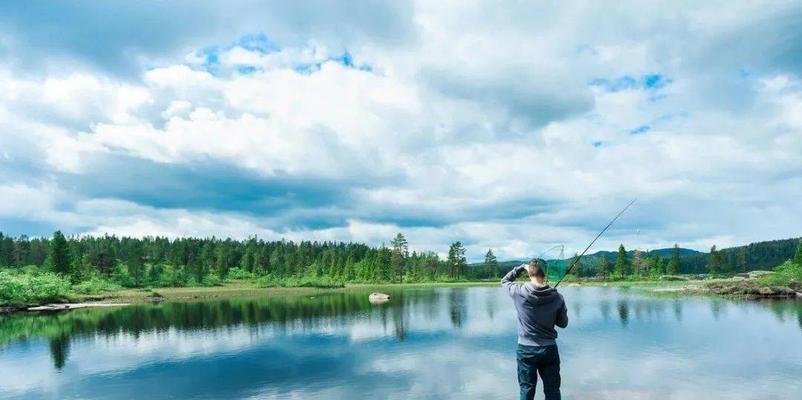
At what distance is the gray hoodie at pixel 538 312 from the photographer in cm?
862

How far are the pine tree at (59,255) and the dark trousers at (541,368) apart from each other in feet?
430

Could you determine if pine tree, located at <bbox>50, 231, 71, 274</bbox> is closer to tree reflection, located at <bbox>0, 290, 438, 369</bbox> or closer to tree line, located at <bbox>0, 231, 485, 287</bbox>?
tree line, located at <bbox>0, 231, 485, 287</bbox>

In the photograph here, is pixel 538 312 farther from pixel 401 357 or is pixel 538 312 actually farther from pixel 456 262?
pixel 456 262

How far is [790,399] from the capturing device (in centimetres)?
1975

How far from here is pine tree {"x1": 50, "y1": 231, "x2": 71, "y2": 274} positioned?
11450 cm

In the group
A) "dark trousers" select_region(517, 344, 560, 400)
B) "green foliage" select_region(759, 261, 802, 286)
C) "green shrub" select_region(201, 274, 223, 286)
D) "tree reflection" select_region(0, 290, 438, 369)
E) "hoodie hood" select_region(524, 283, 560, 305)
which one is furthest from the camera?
"green shrub" select_region(201, 274, 223, 286)

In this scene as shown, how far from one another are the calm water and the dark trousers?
13.5 m

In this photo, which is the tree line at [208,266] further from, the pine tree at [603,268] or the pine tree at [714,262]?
the pine tree at [714,262]

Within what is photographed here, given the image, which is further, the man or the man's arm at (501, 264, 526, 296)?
the man's arm at (501, 264, 526, 296)

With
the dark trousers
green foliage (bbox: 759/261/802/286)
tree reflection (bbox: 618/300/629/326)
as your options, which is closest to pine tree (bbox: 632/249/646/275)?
green foliage (bbox: 759/261/802/286)

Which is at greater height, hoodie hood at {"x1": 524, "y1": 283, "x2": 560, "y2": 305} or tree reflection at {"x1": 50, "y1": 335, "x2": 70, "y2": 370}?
hoodie hood at {"x1": 524, "y1": 283, "x2": 560, "y2": 305}

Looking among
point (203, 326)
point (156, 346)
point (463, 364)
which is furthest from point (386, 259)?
point (463, 364)

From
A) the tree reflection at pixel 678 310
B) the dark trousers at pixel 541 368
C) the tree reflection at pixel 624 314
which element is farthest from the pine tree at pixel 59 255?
the dark trousers at pixel 541 368

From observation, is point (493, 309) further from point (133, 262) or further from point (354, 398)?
point (133, 262)
